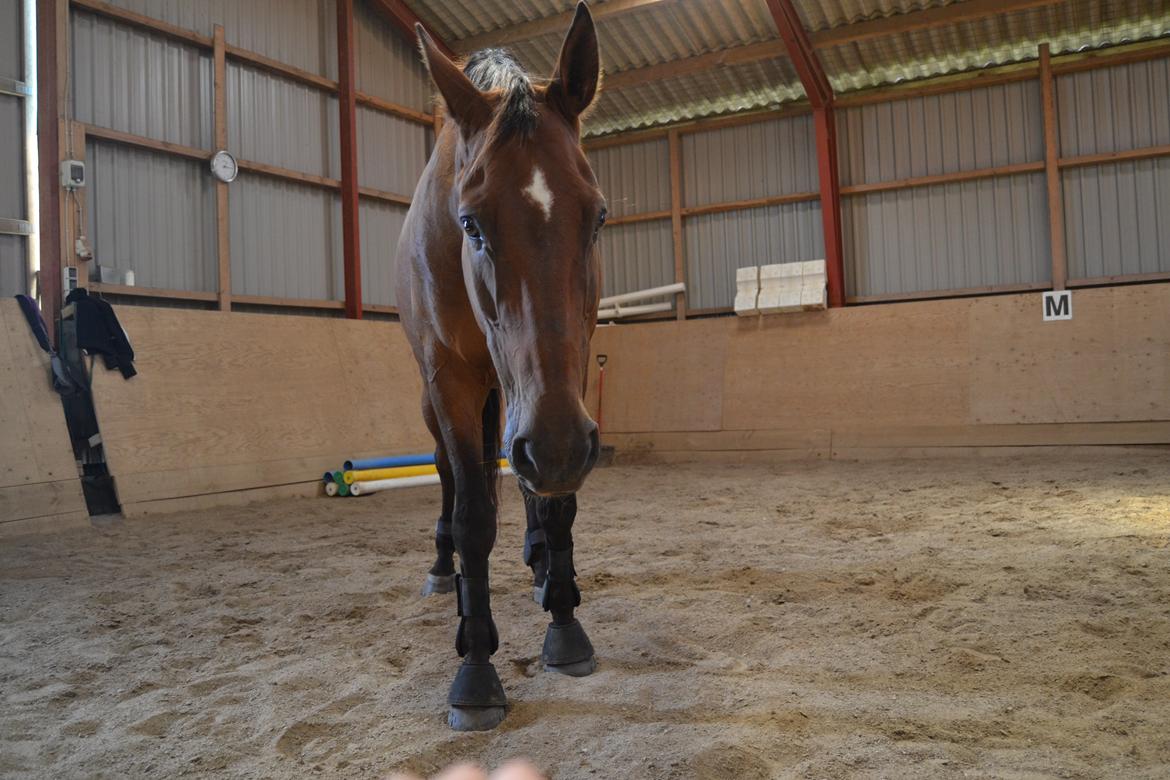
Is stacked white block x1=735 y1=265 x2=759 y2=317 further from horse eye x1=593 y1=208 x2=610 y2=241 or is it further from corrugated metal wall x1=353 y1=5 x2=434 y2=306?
horse eye x1=593 y1=208 x2=610 y2=241

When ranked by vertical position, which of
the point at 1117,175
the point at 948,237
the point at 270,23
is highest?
the point at 270,23

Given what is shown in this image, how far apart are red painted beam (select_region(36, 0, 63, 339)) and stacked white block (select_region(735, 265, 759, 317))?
7.58 m

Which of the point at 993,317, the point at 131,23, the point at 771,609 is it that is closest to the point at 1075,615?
the point at 771,609

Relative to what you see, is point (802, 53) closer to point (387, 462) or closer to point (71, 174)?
point (387, 462)

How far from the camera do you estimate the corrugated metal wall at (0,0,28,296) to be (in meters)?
6.27

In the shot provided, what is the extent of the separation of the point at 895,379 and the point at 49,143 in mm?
9127

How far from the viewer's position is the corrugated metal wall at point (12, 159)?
247 inches

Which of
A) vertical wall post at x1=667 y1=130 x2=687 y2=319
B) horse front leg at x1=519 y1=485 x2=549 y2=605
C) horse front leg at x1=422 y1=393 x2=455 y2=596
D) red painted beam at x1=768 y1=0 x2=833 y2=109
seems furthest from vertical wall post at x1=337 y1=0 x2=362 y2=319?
horse front leg at x1=519 y1=485 x2=549 y2=605

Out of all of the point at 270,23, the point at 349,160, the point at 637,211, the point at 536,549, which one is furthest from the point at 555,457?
the point at 637,211

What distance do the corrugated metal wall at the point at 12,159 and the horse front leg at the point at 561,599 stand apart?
20.1ft

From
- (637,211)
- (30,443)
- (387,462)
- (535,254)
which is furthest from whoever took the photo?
(637,211)

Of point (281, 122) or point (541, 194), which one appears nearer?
point (541, 194)

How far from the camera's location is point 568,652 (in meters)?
2.32

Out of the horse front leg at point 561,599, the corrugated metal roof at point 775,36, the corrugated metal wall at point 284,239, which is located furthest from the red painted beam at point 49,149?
the horse front leg at point 561,599
